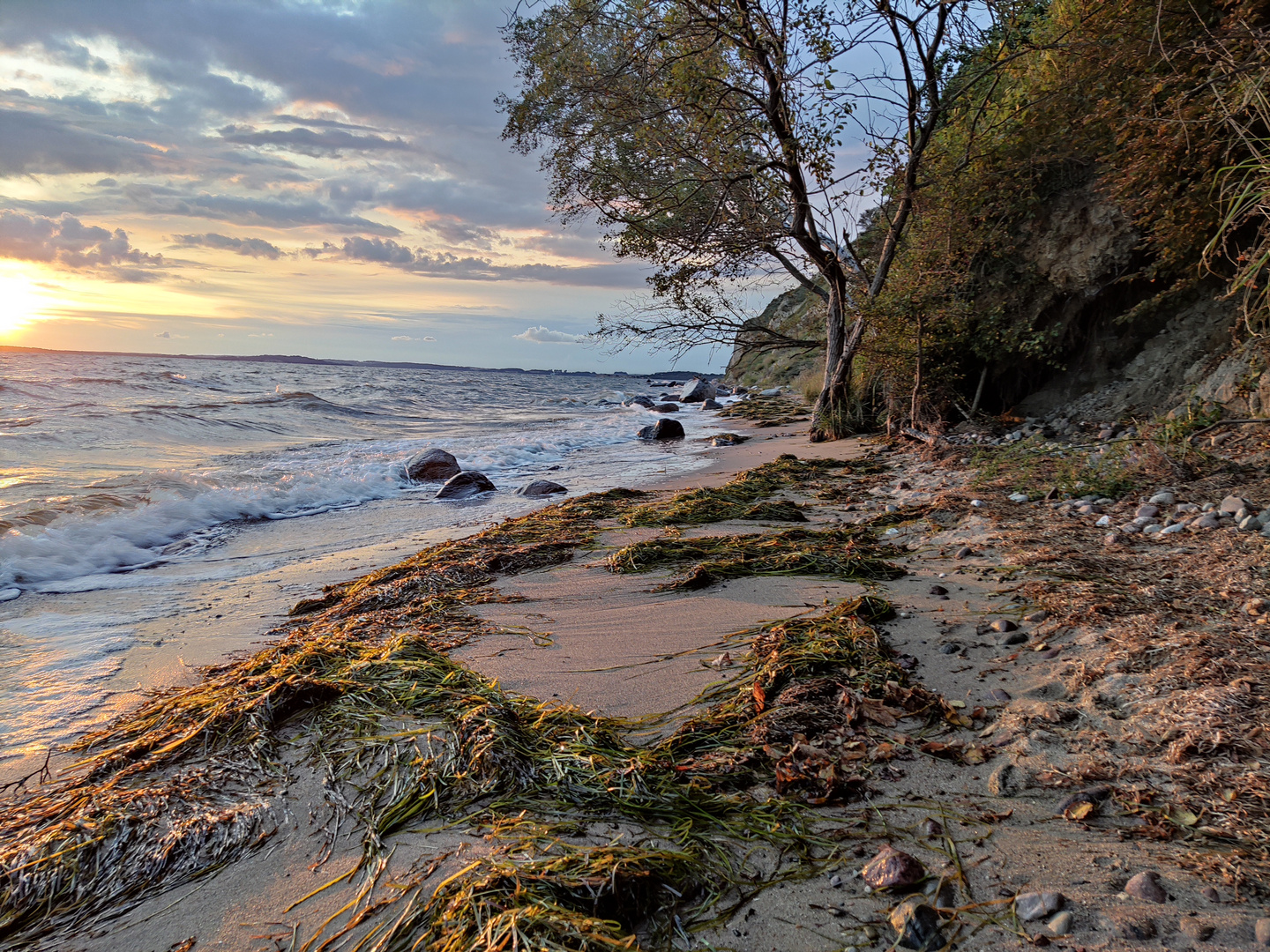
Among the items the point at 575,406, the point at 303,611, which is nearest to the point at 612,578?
the point at 303,611

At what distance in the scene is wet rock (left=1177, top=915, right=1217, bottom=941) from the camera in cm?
141

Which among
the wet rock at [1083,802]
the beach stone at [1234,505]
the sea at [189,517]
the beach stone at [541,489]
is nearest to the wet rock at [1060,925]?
the wet rock at [1083,802]

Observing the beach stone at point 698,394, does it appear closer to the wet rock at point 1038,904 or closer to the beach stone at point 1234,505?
the beach stone at point 1234,505

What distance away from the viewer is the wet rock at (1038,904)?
1.54m

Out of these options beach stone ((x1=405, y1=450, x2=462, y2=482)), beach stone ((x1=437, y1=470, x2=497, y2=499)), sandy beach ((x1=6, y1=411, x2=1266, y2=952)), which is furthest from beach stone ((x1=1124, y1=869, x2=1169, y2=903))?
beach stone ((x1=405, y1=450, x2=462, y2=482))

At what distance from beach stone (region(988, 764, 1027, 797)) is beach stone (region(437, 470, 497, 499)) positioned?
834 centimetres

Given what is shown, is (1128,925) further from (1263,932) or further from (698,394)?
(698,394)

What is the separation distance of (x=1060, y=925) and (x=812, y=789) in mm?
743

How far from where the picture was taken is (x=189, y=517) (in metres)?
7.80

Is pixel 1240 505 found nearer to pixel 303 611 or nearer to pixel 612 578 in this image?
pixel 612 578

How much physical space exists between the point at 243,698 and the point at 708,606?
242 centimetres

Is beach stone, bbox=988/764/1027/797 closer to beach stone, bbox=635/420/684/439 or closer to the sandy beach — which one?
the sandy beach

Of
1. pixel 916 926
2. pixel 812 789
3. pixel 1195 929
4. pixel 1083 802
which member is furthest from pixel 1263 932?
pixel 812 789

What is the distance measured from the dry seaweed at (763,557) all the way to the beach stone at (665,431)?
1108 cm
